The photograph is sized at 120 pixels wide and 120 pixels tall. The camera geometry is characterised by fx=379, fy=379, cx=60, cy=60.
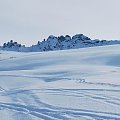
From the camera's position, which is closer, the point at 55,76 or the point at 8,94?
the point at 8,94

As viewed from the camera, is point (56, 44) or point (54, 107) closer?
point (54, 107)

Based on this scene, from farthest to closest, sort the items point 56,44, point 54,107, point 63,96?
point 56,44 → point 63,96 → point 54,107

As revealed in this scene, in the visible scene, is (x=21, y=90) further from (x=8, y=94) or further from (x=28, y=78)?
(x=28, y=78)

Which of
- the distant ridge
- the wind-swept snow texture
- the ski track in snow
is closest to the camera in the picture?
the ski track in snow

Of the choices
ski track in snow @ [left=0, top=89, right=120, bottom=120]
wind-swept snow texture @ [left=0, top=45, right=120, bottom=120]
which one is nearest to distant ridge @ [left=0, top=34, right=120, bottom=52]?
wind-swept snow texture @ [left=0, top=45, right=120, bottom=120]

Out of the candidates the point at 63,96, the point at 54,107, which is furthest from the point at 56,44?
the point at 54,107

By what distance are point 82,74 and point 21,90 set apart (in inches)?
134

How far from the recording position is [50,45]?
14012 centimetres

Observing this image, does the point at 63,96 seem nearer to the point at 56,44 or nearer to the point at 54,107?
the point at 54,107

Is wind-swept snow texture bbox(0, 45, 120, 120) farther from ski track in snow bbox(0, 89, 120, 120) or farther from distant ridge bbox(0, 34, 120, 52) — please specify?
distant ridge bbox(0, 34, 120, 52)

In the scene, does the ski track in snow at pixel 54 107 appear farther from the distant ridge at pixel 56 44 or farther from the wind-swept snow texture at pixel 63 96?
the distant ridge at pixel 56 44

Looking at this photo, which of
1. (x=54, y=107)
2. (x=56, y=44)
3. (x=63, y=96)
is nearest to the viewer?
(x=54, y=107)

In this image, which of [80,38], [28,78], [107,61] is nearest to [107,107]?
[28,78]

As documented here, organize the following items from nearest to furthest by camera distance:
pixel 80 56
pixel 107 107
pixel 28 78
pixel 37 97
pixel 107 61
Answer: pixel 107 107, pixel 37 97, pixel 28 78, pixel 107 61, pixel 80 56
